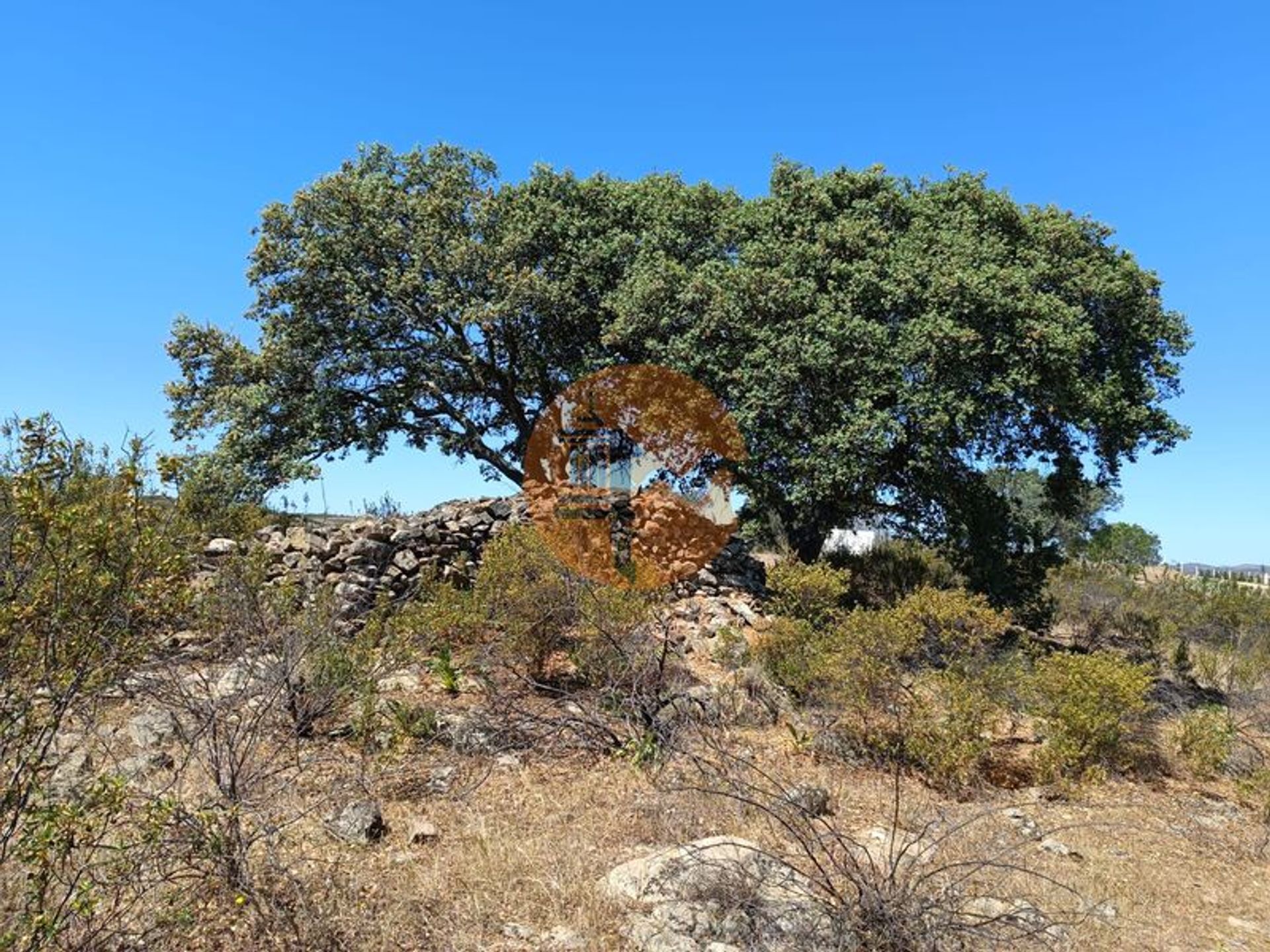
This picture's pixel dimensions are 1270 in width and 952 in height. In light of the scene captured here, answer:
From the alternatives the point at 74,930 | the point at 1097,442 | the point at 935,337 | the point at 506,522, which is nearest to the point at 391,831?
the point at 74,930

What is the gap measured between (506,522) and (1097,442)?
28.5 feet

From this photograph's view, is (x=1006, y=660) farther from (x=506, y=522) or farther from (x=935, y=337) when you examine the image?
(x=506, y=522)

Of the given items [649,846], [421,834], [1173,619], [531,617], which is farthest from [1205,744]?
[1173,619]

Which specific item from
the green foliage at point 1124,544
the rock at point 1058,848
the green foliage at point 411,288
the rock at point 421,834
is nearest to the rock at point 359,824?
the rock at point 421,834

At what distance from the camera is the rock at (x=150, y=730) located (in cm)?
521

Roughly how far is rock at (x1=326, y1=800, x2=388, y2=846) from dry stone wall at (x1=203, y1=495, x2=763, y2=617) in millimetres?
4376

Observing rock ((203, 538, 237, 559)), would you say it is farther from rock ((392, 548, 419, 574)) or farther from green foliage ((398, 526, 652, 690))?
green foliage ((398, 526, 652, 690))

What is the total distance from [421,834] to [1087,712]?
534 centimetres

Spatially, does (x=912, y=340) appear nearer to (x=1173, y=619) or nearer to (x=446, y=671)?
(x=446, y=671)

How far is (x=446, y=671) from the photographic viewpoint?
696 cm

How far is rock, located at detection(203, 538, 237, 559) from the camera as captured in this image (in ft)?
28.4

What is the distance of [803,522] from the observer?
12.5 metres

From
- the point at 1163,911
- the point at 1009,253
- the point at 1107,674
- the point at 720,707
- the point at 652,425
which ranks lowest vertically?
the point at 1163,911

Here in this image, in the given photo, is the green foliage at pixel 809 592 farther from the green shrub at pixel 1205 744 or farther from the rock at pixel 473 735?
the rock at pixel 473 735
